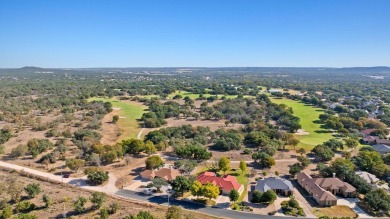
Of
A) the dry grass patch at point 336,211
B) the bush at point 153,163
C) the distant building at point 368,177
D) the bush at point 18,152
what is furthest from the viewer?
the bush at point 18,152

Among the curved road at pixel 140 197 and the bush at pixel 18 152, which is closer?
the curved road at pixel 140 197

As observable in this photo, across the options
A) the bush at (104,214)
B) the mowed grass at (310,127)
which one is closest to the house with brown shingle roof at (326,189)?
the mowed grass at (310,127)

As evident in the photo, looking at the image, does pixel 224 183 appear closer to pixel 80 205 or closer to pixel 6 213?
pixel 80 205

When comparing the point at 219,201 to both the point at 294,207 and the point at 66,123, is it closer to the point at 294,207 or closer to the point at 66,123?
the point at 294,207

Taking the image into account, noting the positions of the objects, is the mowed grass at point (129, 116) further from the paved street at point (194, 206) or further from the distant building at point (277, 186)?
the distant building at point (277, 186)

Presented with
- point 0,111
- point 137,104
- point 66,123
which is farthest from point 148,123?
point 0,111

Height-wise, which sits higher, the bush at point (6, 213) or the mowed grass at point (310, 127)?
the bush at point (6, 213)

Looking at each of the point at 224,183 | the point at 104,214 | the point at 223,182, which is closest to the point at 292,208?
the point at 224,183

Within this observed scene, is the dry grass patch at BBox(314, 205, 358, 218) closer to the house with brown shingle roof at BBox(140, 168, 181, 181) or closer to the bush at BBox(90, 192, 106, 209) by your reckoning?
the house with brown shingle roof at BBox(140, 168, 181, 181)
